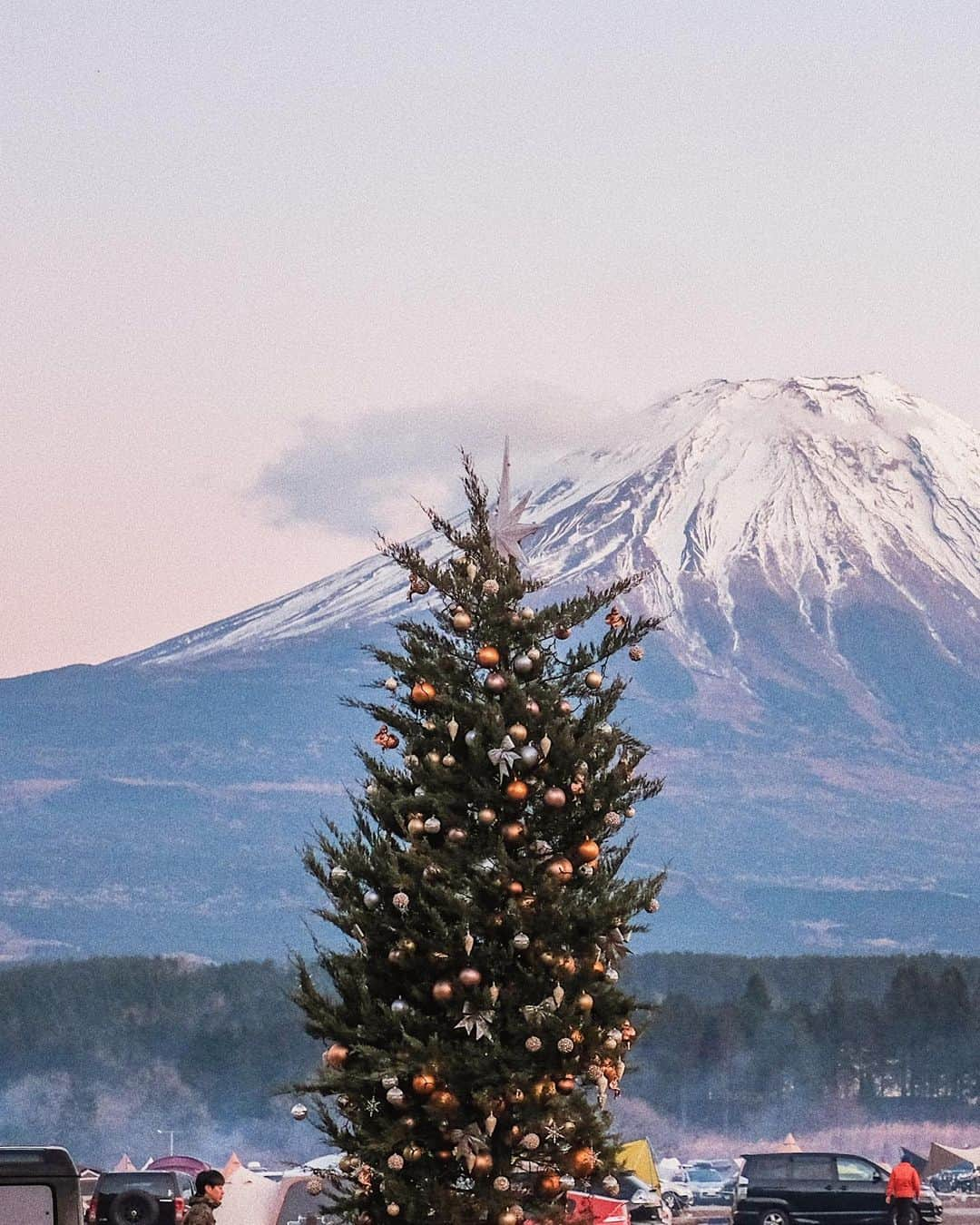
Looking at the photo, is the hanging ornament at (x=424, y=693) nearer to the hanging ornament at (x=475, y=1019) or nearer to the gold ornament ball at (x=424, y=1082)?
the hanging ornament at (x=475, y=1019)

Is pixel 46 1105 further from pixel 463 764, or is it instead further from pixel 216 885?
pixel 463 764

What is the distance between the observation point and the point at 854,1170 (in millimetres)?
38000

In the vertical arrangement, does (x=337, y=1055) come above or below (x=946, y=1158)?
above

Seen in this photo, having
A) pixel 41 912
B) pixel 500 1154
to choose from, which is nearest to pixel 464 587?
pixel 500 1154

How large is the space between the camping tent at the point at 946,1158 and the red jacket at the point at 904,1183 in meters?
46.7

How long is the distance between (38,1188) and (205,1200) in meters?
7.59

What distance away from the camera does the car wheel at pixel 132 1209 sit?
1512cm

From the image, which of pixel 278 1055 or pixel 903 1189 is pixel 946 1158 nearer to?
pixel 278 1055

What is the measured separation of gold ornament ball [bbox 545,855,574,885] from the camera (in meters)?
15.0

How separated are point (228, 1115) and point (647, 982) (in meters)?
27.8

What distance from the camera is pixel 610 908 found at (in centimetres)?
1509

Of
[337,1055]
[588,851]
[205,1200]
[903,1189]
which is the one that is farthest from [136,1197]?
[903,1189]

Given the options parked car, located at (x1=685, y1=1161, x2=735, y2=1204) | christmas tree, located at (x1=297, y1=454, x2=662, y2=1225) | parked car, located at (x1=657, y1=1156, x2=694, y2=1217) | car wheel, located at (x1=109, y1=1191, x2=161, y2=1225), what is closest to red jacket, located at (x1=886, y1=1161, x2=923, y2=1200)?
parked car, located at (x1=657, y1=1156, x2=694, y2=1217)

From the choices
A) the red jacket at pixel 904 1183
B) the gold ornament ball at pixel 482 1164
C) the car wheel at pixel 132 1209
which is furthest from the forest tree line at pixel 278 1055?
the gold ornament ball at pixel 482 1164
